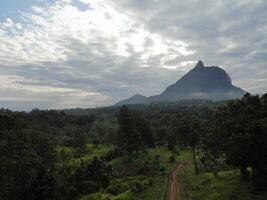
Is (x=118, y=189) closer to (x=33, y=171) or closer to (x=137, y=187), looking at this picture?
(x=137, y=187)

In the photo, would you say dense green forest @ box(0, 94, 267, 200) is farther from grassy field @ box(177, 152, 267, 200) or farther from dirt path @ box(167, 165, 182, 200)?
dirt path @ box(167, 165, 182, 200)

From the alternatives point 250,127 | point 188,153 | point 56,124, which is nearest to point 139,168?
point 188,153

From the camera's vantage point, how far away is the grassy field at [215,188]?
41.9 m

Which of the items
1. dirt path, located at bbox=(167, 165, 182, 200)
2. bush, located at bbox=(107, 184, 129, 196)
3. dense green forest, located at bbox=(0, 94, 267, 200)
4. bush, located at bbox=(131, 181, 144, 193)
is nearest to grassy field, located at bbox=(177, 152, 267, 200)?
dense green forest, located at bbox=(0, 94, 267, 200)

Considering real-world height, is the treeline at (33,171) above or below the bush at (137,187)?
above

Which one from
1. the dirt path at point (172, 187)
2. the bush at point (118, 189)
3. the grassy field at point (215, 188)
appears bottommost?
the bush at point (118, 189)

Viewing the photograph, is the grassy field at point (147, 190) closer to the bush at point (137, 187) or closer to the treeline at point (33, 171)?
the bush at point (137, 187)

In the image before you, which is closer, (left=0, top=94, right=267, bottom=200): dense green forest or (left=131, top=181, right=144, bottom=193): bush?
(left=0, top=94, right=267, bottom=200): dense green forest

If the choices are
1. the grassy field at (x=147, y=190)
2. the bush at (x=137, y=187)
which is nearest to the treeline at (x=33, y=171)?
the grassy field at (x=147, y=190)

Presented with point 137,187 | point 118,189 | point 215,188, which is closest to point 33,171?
point 118,189

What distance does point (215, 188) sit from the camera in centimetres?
4606

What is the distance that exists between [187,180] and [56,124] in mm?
137910

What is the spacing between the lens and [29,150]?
58.8 m

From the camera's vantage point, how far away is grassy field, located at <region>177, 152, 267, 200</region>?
138 ft
